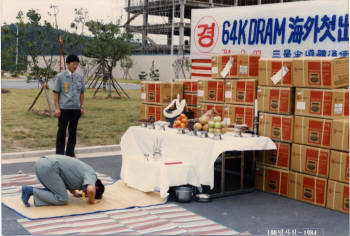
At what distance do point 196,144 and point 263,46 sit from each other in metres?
3.40

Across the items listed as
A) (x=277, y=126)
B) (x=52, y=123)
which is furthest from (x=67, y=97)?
(x=52, y=123)

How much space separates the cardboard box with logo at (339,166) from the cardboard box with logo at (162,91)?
11.1 ft

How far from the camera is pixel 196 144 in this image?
22.1 feet

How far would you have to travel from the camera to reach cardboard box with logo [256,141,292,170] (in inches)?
273

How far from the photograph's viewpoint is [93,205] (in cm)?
614

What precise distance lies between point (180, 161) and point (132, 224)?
160 cm

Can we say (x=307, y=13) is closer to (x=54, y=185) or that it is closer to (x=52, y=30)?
(x=54, y=185)

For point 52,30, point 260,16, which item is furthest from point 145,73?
point 260,16

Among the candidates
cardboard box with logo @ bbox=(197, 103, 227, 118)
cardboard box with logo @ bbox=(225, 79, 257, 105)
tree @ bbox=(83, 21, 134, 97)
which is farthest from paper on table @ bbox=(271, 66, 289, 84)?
tree @ bbox=(83, 21, 134, 97)

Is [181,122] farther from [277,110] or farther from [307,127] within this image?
[307,127]

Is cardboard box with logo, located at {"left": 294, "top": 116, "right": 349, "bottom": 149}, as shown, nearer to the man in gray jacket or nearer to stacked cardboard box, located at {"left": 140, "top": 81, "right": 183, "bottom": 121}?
stacked cardboard box, located at {"left": 140, "top": 81, "right": 183, "bottom": 121}

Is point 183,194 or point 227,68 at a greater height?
point 227,68

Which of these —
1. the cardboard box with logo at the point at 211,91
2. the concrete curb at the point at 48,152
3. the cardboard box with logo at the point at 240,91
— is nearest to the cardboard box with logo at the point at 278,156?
the cardboard box with logo at the point at 240,91

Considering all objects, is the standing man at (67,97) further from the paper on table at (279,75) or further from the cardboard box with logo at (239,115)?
the paper on table at (279,75)
